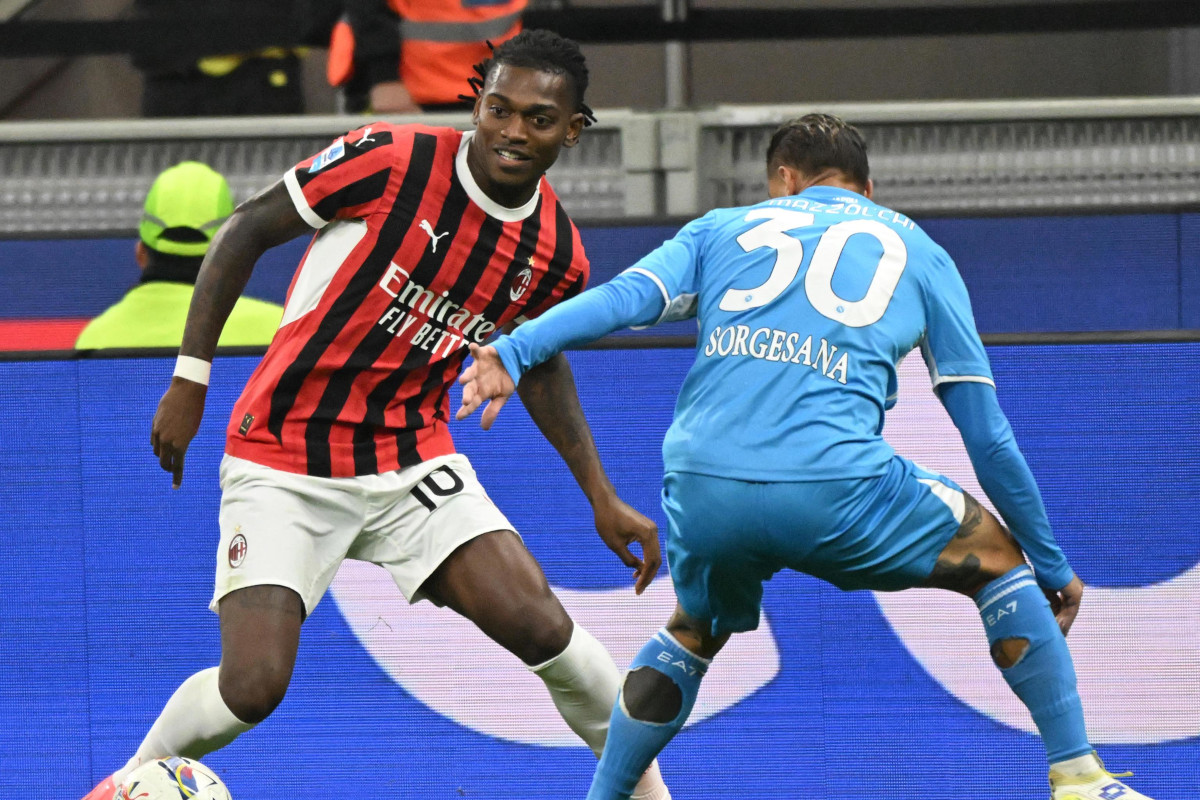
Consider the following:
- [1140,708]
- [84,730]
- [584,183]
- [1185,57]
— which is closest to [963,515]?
[1140,708]

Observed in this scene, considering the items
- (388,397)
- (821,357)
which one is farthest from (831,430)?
(388,397)

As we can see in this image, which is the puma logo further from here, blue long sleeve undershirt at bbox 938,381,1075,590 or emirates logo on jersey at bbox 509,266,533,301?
blue long sleeve undershirt at bbox 938,381,1075,590

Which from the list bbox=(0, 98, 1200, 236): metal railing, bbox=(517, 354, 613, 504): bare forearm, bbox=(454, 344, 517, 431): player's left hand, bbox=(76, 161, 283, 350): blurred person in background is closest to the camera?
bbox=(454, 344, 517, 431): player's left hand

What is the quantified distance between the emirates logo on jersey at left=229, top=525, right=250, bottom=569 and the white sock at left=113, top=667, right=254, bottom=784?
0.88 feet

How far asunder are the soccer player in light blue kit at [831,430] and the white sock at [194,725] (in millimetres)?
1083

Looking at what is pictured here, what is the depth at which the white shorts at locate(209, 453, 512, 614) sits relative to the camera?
12.5 feet

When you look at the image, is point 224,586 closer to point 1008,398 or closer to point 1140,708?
point 1008,398

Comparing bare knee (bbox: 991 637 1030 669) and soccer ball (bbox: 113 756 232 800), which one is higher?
bare knee (bbox: 991 637 1030 669)

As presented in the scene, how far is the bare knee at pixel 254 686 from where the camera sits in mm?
3703

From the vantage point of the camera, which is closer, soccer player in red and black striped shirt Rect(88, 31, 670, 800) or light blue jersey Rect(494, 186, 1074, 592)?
light blue jersey Rect(494, 186, 1074, 592)

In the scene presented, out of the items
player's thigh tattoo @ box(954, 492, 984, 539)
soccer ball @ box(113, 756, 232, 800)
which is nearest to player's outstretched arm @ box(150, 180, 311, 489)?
soccer ball @ box(113, 756, 232, 800)

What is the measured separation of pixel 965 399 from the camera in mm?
3705

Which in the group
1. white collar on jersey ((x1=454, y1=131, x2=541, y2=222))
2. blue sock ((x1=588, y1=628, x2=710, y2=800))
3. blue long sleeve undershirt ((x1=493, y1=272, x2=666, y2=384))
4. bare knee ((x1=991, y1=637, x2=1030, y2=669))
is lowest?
blue sock ((x1=588, y1=628, x2=710, y2=800))

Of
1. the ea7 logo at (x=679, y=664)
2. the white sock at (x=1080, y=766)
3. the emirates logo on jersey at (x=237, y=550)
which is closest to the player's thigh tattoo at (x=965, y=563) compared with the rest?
the white sock at (x=1080, y=766)
